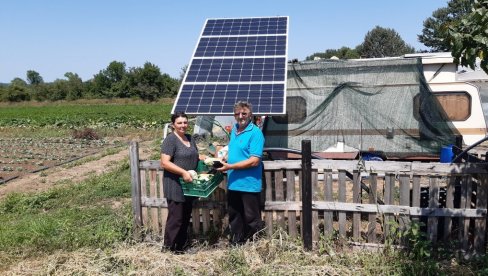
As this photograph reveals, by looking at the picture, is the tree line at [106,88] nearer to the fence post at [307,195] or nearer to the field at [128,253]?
the field at [128,253]

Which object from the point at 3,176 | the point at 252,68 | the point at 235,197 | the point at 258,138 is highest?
the point at 252,68

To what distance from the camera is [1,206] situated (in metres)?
7.90

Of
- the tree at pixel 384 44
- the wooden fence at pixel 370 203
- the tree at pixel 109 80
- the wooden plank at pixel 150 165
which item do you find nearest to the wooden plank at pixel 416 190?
the wooden fence at pixel 370 203

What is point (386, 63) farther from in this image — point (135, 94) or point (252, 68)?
point (135, 94)

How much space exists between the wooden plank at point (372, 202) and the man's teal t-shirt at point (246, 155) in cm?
131

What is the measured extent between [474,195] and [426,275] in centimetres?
135

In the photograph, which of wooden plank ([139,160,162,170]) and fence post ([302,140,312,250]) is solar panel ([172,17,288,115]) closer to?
wooden plank ([139,160,162,170])

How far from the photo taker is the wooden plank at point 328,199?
4855 millimetres

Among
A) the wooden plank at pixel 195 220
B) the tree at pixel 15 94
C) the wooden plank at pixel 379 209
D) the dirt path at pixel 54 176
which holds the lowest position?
the dirt path at pixel 54 176

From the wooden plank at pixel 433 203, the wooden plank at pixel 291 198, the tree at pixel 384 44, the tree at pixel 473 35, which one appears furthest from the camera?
the tree at pixel 384 44

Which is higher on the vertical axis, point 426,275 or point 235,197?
point 235,197

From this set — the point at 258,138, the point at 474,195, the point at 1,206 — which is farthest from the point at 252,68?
the point at 1,206

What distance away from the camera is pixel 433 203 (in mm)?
4570

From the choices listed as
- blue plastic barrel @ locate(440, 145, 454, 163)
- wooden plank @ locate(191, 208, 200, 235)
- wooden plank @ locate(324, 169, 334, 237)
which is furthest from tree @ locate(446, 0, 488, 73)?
blue plastic barrel @ locate(440, 145, 454, 163)
